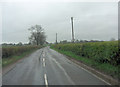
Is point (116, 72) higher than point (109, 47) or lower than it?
lower

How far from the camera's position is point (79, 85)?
5.94m

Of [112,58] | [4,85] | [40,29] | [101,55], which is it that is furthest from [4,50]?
[40,29]

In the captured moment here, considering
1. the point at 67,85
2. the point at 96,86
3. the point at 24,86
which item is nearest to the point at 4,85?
the point at 24,86

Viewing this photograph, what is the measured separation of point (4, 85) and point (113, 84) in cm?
557

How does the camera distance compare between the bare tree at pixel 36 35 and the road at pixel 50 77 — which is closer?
the road at pixel 50 77

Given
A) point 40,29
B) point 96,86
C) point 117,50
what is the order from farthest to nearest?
point 40,29 → point 117,50 → point 96,86

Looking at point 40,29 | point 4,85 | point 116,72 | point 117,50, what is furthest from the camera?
point 40,29

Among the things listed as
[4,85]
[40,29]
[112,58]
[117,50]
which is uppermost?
[40,29]

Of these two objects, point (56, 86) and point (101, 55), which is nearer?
point (56, 86)

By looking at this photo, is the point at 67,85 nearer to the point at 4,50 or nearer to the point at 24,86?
the point at 24,86

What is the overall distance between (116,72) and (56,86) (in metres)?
3.80

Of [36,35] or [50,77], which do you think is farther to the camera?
[36,35]

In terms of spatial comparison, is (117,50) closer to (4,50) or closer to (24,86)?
(24,86)

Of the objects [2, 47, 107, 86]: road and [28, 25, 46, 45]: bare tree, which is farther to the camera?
[28, 25, 46, 45]: bare tree
